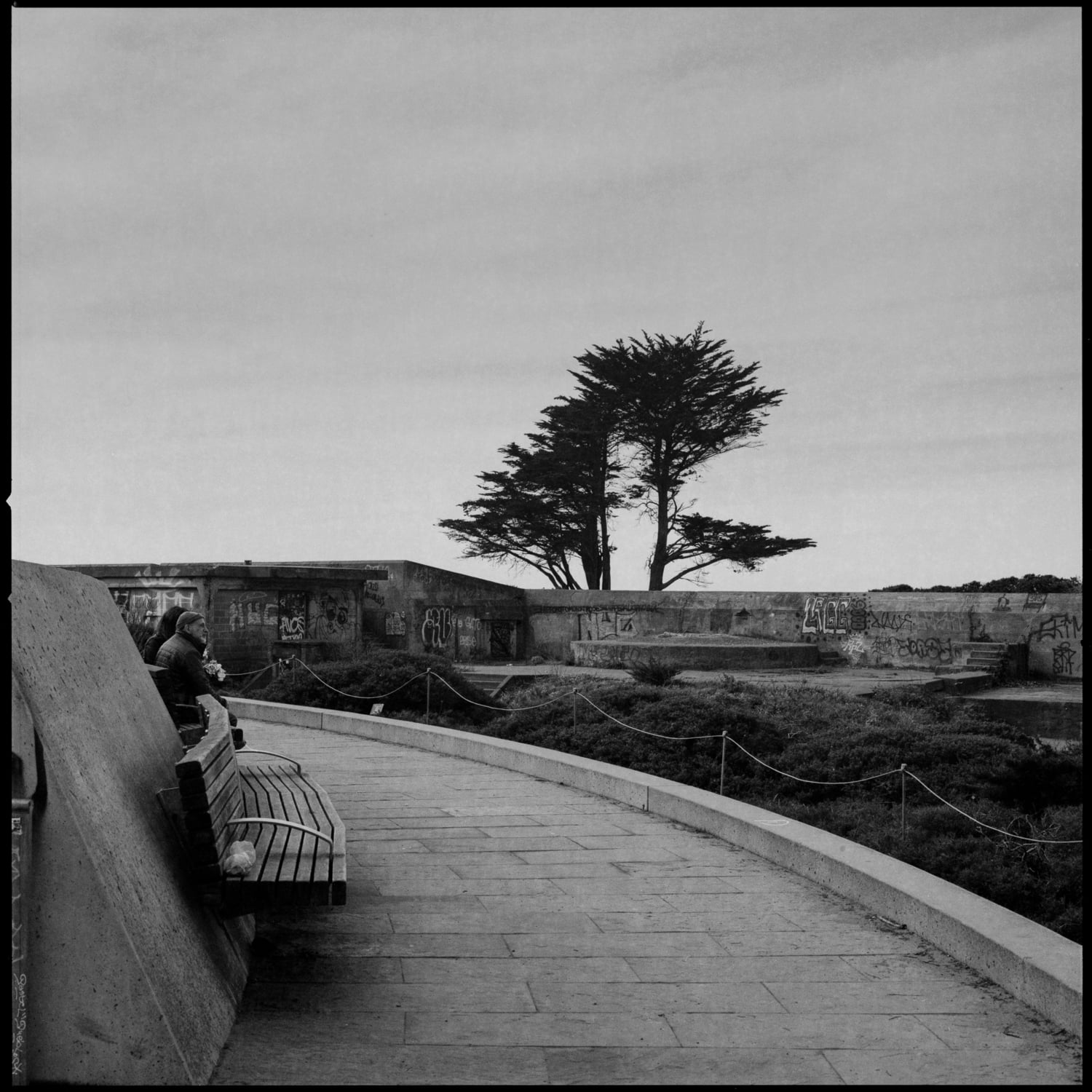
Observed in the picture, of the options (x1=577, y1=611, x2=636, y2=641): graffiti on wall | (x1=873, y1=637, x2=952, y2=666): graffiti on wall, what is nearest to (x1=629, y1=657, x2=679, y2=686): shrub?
(x1=873, y1=637, x2=952, y2=666): graffiti on wall

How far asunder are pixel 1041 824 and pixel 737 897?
4764 mm

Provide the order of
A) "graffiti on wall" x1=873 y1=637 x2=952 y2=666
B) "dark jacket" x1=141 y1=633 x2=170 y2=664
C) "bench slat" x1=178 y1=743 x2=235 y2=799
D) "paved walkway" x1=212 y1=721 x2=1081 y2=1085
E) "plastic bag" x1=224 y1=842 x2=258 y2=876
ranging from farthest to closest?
"graffiti on wall" x1=873 y1=637 x2=952 y2=666, "dark jacket" x1=141 y1=633 x2=170 y2=664, "plastic bag" x1=224 y1=842 x2=258 y2=876, "bench slat" x1=178 y1=743 x2=235 y2=799, "paved walkway" x1=212 y1=721 x2=1081 y2=1085

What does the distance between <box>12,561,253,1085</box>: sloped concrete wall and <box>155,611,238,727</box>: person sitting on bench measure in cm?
374

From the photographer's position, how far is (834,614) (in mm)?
29297

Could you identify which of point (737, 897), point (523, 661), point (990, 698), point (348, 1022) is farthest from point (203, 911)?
point (523, 661)

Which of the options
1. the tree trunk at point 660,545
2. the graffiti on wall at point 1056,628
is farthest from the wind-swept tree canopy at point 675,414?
the graffiti on wall at point 1056,628

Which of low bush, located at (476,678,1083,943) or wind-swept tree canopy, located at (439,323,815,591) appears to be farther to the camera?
wind-swept tree canopy, located at (439,323,815,591)

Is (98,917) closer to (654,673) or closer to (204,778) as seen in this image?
(204,778)

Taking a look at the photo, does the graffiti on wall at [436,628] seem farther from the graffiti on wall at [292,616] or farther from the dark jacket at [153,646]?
the dark jacket at [153,646]

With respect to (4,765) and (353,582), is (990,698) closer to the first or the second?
(353,582)

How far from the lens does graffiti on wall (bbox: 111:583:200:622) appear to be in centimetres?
2195

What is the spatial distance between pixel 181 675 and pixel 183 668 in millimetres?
99

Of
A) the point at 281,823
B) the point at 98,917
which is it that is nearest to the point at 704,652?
the point at 281,823

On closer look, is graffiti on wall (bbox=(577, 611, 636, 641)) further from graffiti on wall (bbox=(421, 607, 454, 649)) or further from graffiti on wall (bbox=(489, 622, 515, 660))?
graffiti on wall (bbox=(421, 607, 454, 649))
